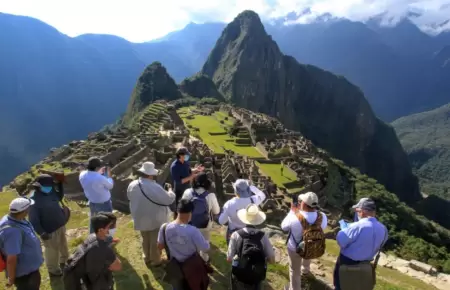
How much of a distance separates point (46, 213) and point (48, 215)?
0.06 meters

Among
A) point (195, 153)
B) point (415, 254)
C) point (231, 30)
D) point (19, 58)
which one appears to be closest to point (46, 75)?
point (19, 58)

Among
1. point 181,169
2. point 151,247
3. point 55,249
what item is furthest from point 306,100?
point 55,249

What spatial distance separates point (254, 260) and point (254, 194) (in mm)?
1926

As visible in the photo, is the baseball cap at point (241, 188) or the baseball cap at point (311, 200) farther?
the baseball cap at point (241, 188)

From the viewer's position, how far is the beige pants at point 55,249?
7.18 metres

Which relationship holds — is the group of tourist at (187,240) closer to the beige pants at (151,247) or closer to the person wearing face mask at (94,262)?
the person wearing face mask at (94,262)

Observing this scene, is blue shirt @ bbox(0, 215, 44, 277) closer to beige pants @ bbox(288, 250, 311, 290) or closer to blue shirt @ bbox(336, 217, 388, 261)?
beige pants @ bbox(288, 250, 311, 290)

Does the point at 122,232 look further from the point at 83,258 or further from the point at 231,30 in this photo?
the point at 231,30

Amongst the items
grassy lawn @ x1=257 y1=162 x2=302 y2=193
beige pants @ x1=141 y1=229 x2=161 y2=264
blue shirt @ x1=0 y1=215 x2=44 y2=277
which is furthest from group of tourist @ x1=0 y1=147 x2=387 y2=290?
grassy lawn @ x1=257 y1=162 x2=302 y2=193

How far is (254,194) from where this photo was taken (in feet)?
23.9

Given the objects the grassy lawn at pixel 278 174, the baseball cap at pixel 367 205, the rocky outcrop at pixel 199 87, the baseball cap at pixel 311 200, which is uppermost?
the baseball cap at pixel 367 205

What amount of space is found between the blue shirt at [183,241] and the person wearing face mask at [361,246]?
2.09 meters

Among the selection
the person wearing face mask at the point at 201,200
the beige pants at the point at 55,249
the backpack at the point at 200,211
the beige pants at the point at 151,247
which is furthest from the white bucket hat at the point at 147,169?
the beige pants at the point at 55,249

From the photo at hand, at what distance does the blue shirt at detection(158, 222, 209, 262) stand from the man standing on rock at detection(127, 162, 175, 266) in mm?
1526
